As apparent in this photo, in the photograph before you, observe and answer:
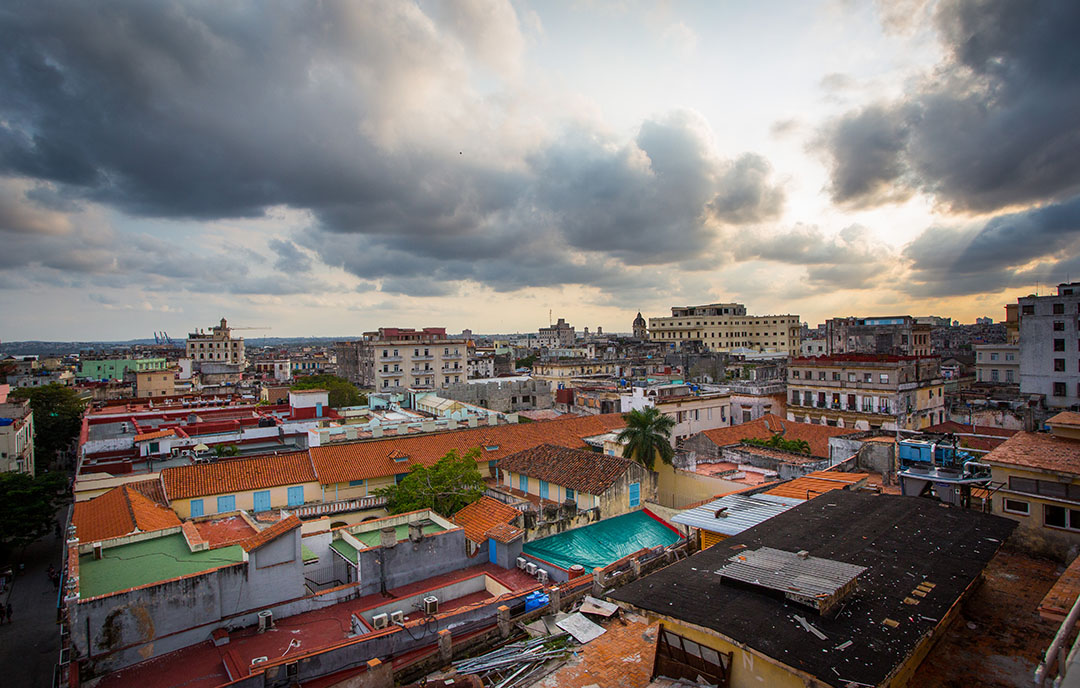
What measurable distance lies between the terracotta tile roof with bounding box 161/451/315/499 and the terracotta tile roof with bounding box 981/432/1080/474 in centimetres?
2959

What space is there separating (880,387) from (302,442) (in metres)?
46.4

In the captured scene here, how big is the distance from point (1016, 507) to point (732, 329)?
5093 inches

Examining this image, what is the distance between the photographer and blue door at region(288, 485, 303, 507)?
29375mm

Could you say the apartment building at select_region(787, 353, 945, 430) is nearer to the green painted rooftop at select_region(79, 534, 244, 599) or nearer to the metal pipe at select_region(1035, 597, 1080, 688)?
the metal pipe at select_region(1035, 597, 1080, 688)

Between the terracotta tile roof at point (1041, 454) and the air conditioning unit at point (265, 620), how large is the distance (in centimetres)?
2248

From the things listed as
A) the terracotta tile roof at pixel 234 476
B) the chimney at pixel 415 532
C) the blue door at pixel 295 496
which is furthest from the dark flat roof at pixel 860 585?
the terracotta tile roof at pixel 234 476

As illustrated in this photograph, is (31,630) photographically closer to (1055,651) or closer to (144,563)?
(144,563)

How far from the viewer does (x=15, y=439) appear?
42000 millimetres

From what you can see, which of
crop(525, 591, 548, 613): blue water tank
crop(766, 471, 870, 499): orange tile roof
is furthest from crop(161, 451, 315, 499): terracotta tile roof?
crop(766, 471, 870, 499): orange tile roof

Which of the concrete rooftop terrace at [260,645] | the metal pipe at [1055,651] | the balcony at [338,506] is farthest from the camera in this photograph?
the balcony at [338,506]

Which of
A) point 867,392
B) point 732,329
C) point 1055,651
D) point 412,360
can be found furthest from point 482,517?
point 732,329

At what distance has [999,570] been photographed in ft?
50.7

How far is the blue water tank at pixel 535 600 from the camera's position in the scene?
1560cm

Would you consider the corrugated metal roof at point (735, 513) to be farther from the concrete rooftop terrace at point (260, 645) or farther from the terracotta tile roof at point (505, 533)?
the concrete rooftop terrace at point (260, 645)
